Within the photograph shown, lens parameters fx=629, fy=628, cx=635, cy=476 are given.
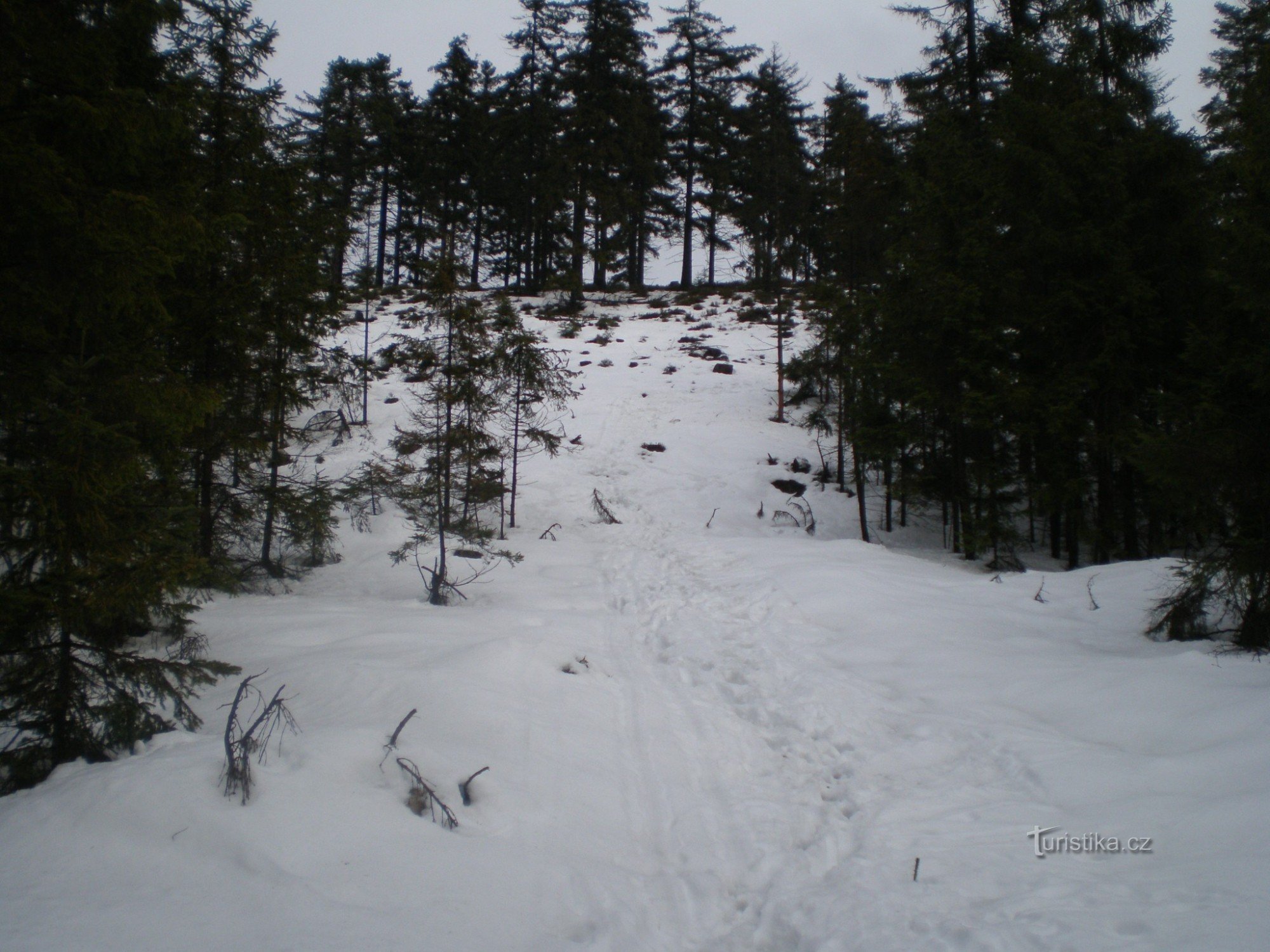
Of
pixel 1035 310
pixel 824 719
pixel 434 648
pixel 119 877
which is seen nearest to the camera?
pixel 119 877

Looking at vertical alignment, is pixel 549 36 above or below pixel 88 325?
above

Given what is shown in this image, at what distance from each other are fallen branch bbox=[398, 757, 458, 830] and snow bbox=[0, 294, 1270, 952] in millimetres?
101

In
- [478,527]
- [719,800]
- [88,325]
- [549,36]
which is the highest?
[549,36]

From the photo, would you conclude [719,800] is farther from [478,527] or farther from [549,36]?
[549,36]

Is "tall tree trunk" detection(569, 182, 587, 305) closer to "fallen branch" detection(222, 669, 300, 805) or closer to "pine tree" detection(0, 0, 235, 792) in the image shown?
"pine tree" detection(0, 0, 235, 792)

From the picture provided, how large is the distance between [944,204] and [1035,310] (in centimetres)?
322

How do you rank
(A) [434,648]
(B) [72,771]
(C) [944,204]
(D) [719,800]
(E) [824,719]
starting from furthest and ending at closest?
(C) [944,204] < (A) [434,648] < (E) [824,719] < (D) [719,800] < (B) [72,771]

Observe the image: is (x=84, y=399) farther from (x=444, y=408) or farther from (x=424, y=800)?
(x=444, y=408)

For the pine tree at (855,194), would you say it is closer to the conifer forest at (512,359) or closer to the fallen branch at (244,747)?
the conifer forest at (512,359)

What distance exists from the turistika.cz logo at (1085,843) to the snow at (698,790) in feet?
0.22

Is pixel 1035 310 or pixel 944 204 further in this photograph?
pixel 944 204

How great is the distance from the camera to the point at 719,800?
4.89 meters

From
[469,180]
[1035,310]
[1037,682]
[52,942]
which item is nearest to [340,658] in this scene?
[52,942]

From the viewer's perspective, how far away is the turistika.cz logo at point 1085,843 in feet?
12.1
